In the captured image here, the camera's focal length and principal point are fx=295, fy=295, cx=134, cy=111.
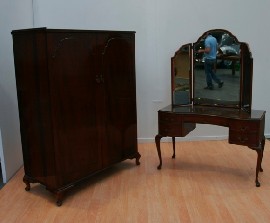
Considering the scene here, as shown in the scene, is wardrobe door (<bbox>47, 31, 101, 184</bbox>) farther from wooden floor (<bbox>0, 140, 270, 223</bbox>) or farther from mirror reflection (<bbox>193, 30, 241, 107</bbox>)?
mirror reflection (<bbox>193, 30, 241, 107</bbox>)

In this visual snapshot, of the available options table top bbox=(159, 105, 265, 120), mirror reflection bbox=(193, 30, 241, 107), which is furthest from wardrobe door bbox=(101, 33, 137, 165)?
mirror reflection bbox=(193, 30, 241, 107)

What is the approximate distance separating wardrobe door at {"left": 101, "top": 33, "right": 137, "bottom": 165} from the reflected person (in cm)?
74

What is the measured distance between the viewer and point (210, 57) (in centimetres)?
293

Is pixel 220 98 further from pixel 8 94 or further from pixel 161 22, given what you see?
pixel 8 94

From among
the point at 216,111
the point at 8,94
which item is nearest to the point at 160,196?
the point at 216,111

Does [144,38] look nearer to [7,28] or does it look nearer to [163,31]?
[163,31]

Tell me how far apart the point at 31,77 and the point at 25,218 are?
42.4 inches

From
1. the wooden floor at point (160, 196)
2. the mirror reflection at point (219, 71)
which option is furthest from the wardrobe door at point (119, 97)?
the mirror reflection at point (219, 71)

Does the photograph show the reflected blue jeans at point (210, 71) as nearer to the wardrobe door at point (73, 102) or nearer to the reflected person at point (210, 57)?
the reflected person at point (210, 57)

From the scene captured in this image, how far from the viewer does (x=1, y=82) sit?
281 cm

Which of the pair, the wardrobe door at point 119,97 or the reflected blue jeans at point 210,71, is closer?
the wardrobe door at point 119,97

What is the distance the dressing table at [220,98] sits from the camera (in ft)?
8.50

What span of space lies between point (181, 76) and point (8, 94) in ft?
5.76

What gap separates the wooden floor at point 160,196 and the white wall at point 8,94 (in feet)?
0.63
